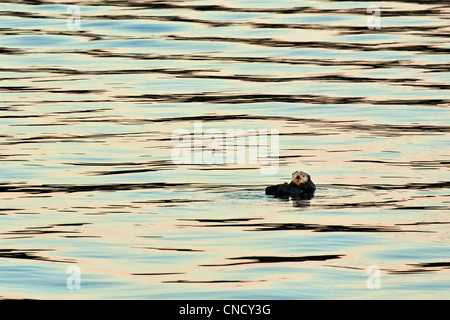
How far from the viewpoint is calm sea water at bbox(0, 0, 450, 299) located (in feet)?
43.5

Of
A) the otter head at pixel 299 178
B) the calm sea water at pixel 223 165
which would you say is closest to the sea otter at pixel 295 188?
the otter head at pixel 299 178

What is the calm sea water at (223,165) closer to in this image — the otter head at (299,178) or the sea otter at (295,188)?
the sea otter at (295,188)

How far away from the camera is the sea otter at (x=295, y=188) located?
16.2m

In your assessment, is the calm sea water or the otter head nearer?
the calm sea water

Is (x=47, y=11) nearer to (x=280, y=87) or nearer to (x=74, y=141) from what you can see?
(x=280, y=87)

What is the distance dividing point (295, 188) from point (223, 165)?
2.87 meters

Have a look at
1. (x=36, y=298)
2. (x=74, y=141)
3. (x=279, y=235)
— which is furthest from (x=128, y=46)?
(x=36, y=298)

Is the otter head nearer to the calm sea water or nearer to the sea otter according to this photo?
the sea otter

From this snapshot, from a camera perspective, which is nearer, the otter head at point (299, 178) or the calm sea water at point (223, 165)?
the calm sea water at point (223, 165)

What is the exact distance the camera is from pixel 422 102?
23.9 metres

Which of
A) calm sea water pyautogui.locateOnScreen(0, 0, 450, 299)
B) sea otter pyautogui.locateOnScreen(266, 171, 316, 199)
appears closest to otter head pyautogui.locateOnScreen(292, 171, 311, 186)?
sea otter pyautogui.locateOnScreen(266, 171, 316, 199)

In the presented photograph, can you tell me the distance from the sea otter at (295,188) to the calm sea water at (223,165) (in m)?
0.14

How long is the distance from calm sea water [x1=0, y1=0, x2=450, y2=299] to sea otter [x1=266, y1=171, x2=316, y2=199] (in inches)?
5.4

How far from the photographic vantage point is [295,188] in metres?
16.2
